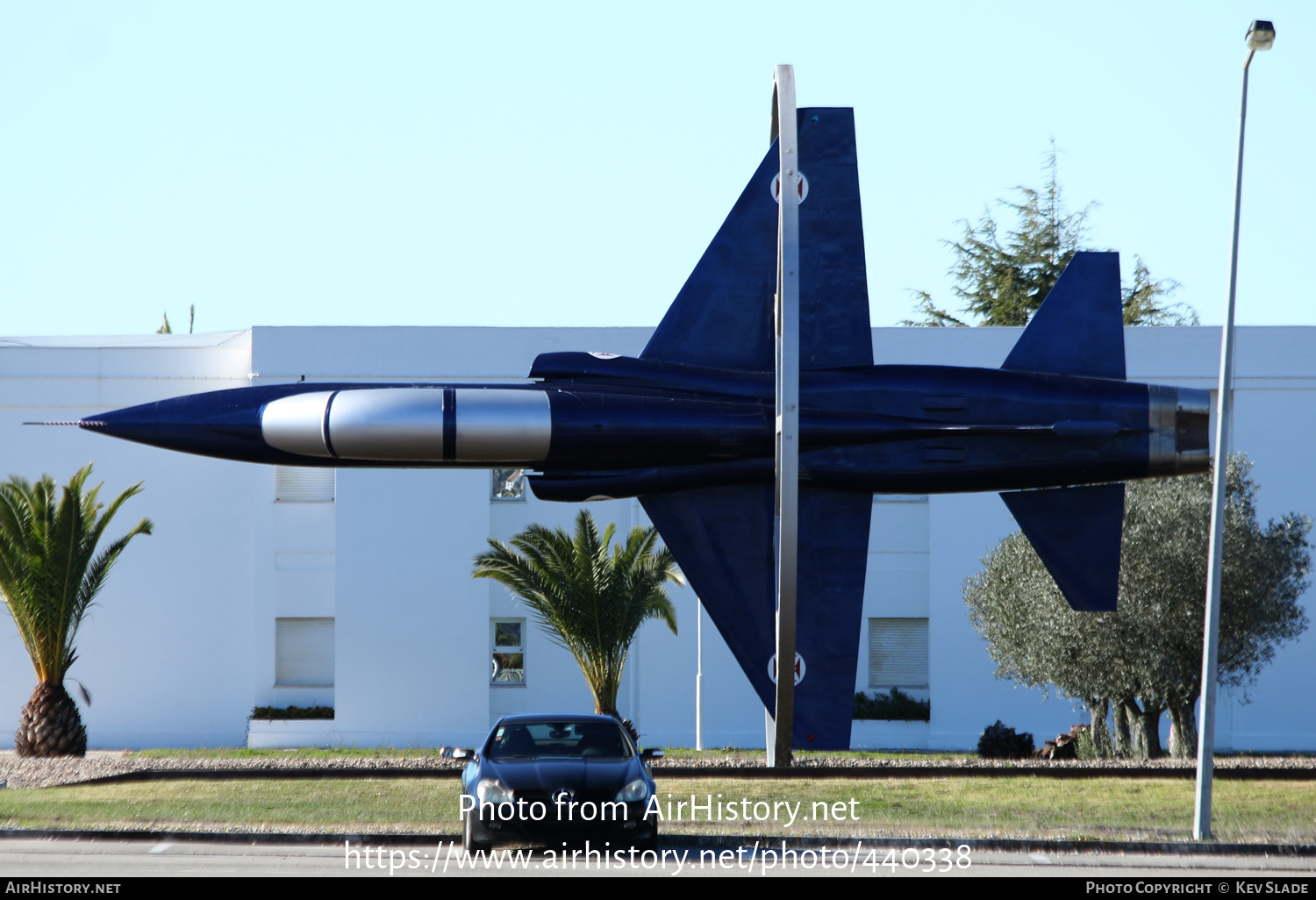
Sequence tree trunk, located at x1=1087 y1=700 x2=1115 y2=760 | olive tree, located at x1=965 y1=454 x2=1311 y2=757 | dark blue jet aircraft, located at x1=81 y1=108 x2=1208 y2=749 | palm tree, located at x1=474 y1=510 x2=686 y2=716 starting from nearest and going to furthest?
dark blue jet aircraft, located at x1=81 y1=108 x2=1208 y2=749 < olive tree, located at x1=965 y1=454 x2=1311 y2=757 < palm tree, located at x1=474 y1=510 x2=686 y2=716 < tree trunk, located at x1=1087 y1=700 x2=1115 y2=760

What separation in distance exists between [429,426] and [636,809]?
14.4 feet

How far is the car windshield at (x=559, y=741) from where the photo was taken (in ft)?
40.0

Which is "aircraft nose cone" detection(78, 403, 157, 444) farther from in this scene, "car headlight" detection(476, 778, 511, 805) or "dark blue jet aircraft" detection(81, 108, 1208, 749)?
"car headlight" detection(476, 778, 511, 805)

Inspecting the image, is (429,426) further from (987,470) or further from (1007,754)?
(1007,754)

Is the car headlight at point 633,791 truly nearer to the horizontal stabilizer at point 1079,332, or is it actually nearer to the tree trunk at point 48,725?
the horizontal stabilizer at point 1079,332

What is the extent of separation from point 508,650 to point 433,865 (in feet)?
54.0

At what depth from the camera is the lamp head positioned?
1334 centimetres

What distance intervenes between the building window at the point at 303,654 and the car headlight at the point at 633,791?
58.1 feet

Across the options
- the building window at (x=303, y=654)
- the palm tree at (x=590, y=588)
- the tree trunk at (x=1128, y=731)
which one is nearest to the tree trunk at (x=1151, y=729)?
the tree trunk at (x=1128, y=731)

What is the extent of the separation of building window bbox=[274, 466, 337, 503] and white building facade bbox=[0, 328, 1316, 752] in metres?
0.05

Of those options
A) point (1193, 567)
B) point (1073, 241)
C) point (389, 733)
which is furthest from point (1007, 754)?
point (1073, 241)

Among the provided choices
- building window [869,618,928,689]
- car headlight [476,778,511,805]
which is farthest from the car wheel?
building window [869,618,928,689]

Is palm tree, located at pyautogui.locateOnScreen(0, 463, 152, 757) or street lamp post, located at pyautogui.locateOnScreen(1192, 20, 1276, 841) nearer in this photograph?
street lamp post, located at pyautogui.locateOnScreen(1192, 20, 1276, 841)

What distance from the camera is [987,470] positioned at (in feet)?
32.5
